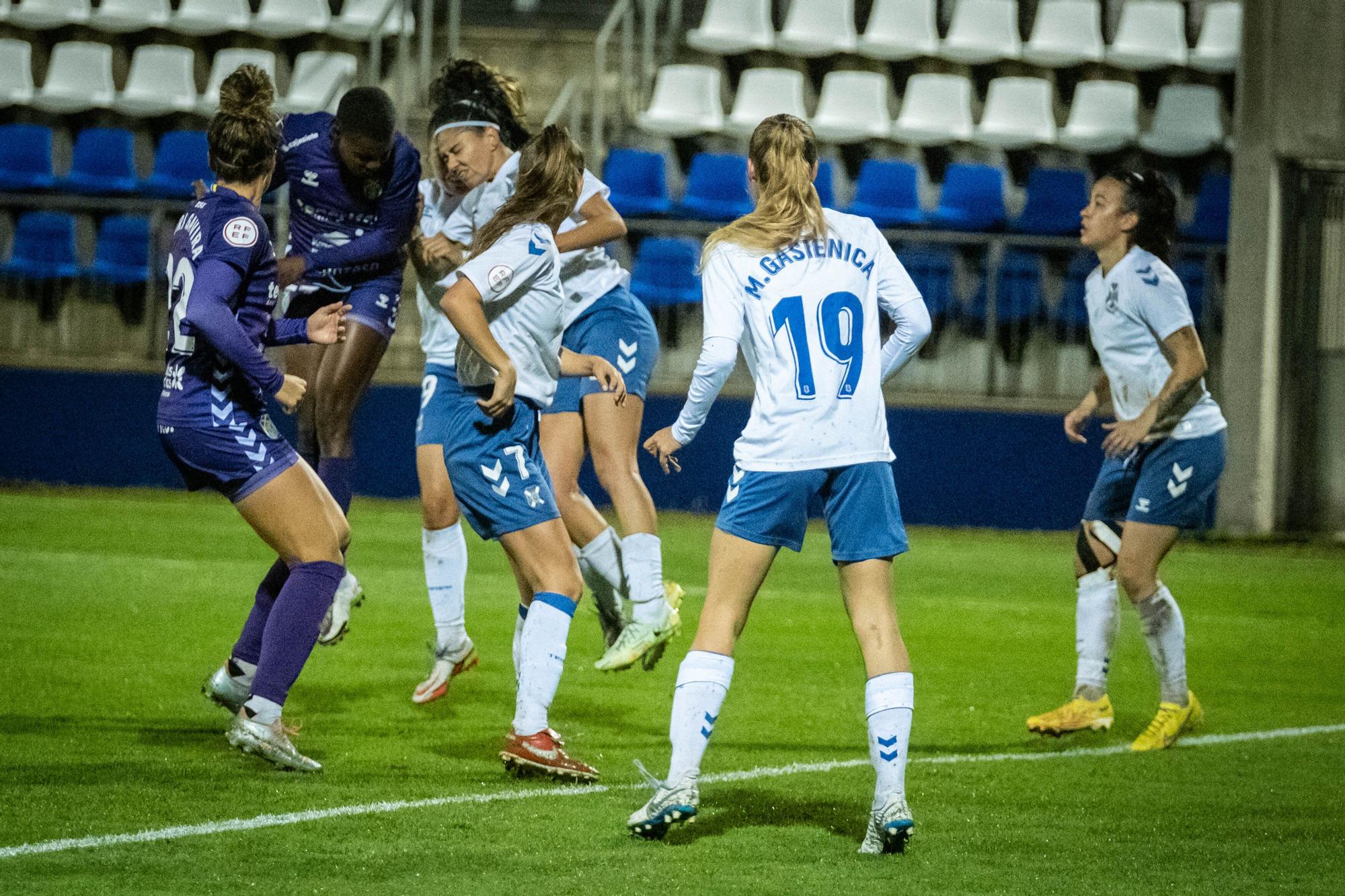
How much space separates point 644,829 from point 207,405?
1880mm

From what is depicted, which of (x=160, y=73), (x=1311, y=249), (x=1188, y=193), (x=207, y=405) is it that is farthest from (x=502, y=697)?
(x=160, y=73)

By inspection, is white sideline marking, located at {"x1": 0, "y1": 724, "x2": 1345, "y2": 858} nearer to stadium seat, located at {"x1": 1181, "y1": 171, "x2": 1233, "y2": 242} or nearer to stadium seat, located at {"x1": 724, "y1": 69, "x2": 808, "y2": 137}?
stadium seat, located at {"x1": 1181, "y1": 171, "x2": 1233, "y2": 242}

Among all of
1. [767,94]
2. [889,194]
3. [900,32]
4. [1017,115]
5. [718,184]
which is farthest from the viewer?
[900,32]

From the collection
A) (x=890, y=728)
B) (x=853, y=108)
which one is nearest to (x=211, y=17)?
(x=853, y=108)

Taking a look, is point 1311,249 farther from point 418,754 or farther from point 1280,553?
point 418,754

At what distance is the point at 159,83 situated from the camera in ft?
56.2

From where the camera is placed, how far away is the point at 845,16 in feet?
56.1

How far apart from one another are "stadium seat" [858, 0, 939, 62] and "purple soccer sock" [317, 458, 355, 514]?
36.4 feet

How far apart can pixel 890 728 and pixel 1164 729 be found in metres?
2.19

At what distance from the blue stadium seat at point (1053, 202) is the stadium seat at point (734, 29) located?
320cm

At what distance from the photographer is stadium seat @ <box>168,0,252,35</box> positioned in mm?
17359

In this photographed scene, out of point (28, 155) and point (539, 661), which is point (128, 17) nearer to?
point (28, 155)

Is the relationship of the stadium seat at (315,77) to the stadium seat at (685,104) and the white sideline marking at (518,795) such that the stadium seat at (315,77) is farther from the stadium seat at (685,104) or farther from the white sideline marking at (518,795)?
the white sideline marking at (518,795)

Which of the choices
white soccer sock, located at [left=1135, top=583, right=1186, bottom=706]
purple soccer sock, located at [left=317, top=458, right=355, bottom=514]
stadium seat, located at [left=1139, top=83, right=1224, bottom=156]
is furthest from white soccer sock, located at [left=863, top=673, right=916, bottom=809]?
stadium seat, located at [left=1139, top=83, right=1224, bottom=156]
